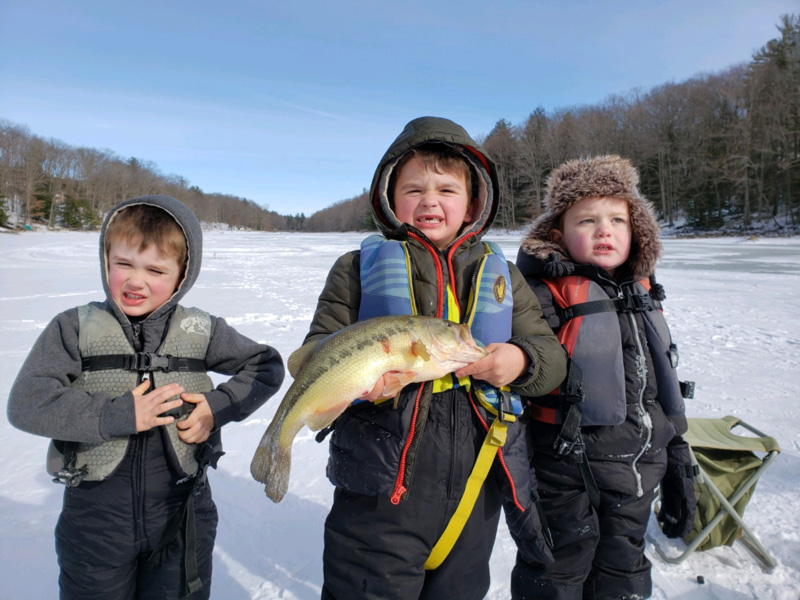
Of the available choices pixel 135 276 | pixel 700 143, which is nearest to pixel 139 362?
pixel 135 276

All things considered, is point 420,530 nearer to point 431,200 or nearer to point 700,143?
point 431,200

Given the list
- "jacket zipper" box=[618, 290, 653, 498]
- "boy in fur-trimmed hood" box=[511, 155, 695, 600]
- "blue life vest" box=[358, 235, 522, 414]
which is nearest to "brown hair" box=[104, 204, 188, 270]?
"blue life vest" box=[358, 235, 522, 414]

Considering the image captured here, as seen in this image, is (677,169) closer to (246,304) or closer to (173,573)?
(246,304)

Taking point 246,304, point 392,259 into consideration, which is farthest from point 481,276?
point 246,304

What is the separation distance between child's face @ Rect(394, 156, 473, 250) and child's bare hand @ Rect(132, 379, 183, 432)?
1365 mm

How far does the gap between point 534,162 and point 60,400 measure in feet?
215

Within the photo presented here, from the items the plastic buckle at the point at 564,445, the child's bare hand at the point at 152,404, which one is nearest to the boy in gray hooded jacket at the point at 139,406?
the child's bare hand at the point at 152,404

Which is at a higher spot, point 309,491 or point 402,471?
point 402,471

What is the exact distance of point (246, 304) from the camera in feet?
35.2

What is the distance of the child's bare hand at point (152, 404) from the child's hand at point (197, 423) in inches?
2.8

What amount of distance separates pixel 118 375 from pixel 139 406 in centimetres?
24

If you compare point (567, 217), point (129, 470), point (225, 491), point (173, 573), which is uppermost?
→ point (567, 217)

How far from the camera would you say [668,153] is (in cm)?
5528

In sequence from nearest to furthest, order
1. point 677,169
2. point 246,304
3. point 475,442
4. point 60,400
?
point 60,400 → point 475,442 → point 246,304 → point 677,169
